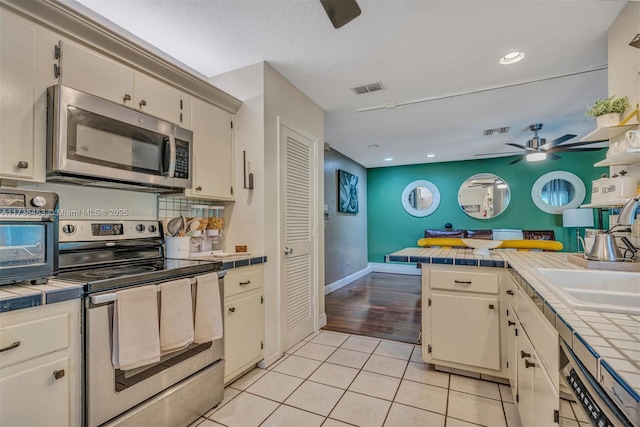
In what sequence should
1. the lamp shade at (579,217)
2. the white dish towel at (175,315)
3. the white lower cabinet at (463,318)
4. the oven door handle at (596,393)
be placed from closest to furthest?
the oven door handle at (596,393), the white dish towel at (175,315), the white lower cabinet at (463,318), the lamp shade at (579,217)

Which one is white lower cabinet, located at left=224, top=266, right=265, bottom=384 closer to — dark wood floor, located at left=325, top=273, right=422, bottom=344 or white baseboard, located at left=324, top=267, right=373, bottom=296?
dark wood floor, located at left=325, top=273, right=422, bottom=344

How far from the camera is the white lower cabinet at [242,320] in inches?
79.0

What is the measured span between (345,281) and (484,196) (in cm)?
325

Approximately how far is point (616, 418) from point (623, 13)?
7.79 ft

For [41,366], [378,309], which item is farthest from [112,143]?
[378,309]

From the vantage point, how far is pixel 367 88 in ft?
9.41

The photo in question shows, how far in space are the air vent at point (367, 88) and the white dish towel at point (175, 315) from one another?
2.28 m

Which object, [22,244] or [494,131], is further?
[494,131]

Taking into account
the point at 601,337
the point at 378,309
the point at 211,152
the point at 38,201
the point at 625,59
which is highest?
the point at 625,59

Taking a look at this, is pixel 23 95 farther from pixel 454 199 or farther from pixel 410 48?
pixel 454 199

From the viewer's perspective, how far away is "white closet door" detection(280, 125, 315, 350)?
264 centimetres

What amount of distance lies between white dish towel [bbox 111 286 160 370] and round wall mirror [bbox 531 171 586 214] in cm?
635

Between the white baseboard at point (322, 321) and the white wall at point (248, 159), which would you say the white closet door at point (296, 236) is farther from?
the white wall at point (248, 159)

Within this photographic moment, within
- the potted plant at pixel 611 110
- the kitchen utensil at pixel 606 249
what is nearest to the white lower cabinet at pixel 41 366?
the kitchen utensil at pixel 606 249
